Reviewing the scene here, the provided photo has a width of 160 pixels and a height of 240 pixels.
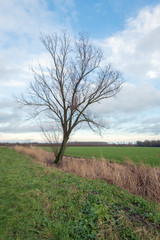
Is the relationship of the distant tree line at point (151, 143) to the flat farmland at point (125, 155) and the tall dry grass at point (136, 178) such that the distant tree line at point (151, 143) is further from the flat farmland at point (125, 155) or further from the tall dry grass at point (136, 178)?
the tall dry grass at point (136, 178)

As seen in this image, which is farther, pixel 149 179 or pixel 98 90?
pixel 98 90

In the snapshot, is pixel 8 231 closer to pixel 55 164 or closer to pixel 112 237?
pixel 112 237

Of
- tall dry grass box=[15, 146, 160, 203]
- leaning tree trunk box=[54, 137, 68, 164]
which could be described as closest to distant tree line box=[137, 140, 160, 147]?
leaning tree trunk box=[54, 137, 68, 164]

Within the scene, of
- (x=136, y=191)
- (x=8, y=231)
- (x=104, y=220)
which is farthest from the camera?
(x=136, y=191)

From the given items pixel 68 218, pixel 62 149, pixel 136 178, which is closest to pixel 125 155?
pixel 136 178

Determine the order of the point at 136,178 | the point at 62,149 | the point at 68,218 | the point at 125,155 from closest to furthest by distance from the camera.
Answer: the point at 68,218 < the point at 136,178 < the point at 125,155 < the point at 62,149

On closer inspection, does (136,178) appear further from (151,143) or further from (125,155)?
(151,143)

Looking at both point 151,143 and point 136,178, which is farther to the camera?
point 151,143

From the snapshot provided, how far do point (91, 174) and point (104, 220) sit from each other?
619 centimetres

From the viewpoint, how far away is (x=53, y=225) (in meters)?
3.34

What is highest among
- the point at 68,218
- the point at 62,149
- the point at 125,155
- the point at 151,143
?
the point at 151,143

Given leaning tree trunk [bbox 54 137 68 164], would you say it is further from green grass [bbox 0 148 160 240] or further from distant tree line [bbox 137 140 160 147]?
distant tree line [bbox 137 140 160 147]

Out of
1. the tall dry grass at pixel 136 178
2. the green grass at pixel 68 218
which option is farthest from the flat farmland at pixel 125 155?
the green grass at pixel 68 218

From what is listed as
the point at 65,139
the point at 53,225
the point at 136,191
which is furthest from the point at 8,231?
the point at 65,139
